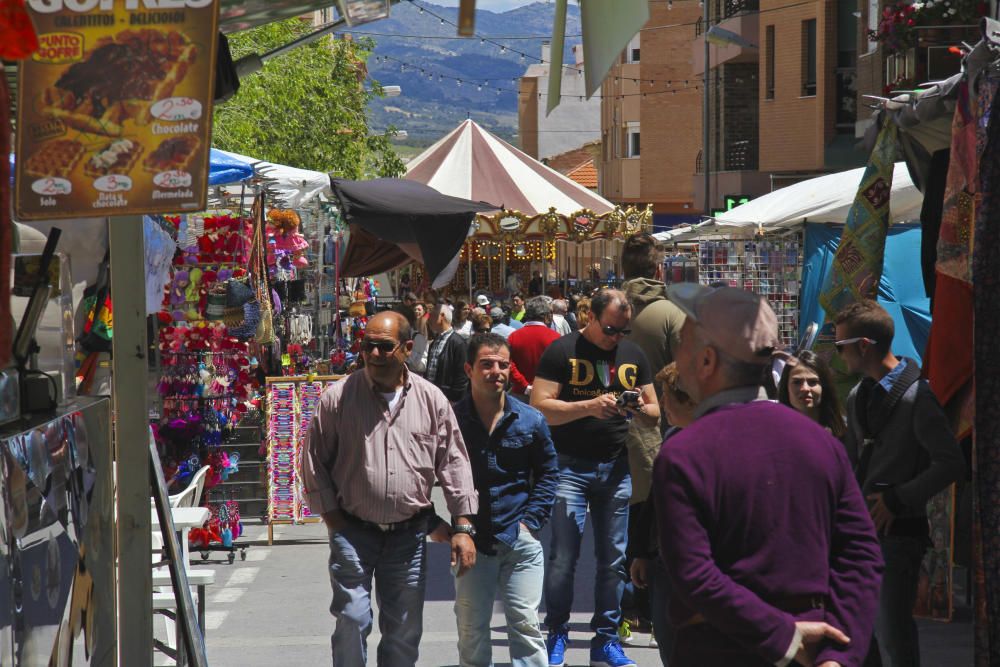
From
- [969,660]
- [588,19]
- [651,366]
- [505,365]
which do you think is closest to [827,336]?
[651,366]

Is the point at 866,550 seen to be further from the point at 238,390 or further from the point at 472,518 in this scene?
the point at 238,390

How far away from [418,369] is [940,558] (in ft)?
23.1

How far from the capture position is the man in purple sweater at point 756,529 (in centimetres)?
350

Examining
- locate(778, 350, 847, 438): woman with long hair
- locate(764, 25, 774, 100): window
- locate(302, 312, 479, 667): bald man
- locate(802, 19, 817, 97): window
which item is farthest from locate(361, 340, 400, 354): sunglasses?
locate(764, 25, 774, 100): window

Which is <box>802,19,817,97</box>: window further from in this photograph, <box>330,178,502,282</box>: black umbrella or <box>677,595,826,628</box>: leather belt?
<box>677,595,826,628</box>: leather belt

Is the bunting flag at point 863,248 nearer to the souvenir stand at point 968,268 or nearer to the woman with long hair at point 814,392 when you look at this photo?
the souvenir stand at point 968,268

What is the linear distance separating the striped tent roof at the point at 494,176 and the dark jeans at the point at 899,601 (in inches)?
654

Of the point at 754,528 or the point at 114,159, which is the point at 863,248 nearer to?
the point at 754,528

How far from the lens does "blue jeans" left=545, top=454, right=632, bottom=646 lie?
7.30m

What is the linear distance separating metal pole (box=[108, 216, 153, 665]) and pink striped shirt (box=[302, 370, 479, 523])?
5.98 ft

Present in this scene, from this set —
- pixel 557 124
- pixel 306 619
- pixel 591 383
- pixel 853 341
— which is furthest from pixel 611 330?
pixel 557 124

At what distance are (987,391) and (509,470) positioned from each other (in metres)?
2.50

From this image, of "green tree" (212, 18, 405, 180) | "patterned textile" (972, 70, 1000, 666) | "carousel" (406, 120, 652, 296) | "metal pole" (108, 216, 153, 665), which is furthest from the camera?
"green tree" (212, 18, 405, 180)

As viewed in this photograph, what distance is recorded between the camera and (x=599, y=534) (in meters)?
7.49
